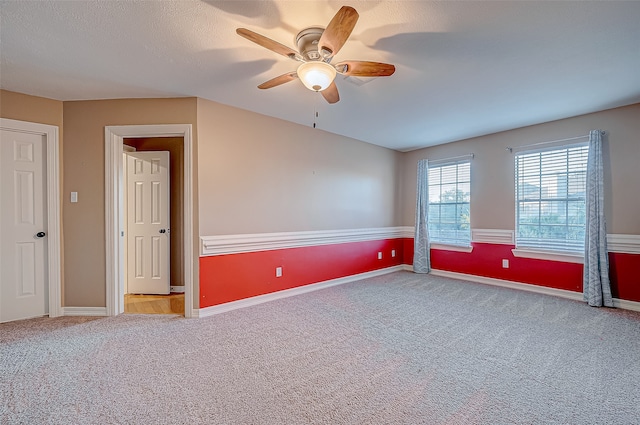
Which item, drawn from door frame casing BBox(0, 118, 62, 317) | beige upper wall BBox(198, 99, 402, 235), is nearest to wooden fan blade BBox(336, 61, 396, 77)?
beige upper wall BBox(198, 99, 402, 235)

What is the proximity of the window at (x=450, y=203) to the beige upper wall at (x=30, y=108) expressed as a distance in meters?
5.42

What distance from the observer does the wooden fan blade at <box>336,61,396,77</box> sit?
189cm

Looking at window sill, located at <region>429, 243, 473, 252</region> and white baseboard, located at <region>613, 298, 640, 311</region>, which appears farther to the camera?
window sill, located at <region>429, 243, 473, 252</region>

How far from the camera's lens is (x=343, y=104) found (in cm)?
330

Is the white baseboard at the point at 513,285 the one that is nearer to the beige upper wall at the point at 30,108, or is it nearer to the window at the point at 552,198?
the window at the point at 552,198

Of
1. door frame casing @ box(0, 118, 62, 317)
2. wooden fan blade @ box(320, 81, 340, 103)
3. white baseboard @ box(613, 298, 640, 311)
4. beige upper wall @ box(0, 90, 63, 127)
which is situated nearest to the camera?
wooden fan blade @ box(320, 81, 340, 103)

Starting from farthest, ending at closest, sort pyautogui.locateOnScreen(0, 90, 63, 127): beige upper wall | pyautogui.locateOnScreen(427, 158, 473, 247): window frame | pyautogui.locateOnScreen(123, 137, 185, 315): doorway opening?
pyautogui.locateOnScreen(427, 158, 473, 247): window frame, pyautogui.locateOnScreen(123, 137, 185, 315): doorway opening, pyautogui.locateOnScreen(0, 90, 63, 127): beige upper wall

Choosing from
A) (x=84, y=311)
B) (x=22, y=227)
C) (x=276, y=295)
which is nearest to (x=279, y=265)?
(x=276, y=295)

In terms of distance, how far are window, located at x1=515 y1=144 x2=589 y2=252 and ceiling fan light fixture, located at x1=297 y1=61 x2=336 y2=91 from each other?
3676 millimetres

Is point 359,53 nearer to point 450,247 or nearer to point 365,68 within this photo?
point 365,68

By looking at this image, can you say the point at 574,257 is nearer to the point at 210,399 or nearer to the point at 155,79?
the point at 210,399

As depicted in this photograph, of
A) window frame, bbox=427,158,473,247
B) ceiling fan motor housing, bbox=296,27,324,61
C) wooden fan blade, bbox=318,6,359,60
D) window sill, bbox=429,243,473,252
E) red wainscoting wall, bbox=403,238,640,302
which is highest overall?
ceiling fan motor housing, bbox=296,27,324,61

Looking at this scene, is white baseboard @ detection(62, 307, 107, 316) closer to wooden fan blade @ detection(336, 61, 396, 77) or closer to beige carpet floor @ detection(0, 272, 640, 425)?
beige carpet floor @ detection(0, 272, 640, 425)

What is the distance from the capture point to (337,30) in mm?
1560
